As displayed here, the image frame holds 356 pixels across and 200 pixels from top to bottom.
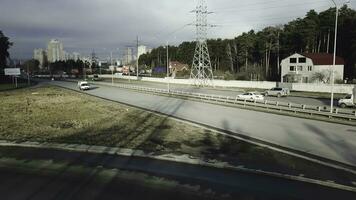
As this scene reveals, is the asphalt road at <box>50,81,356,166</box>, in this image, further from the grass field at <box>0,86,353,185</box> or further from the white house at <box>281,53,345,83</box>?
the white house at <box>281,53,345,83</box>

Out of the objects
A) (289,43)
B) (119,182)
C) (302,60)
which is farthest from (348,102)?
(289,43)

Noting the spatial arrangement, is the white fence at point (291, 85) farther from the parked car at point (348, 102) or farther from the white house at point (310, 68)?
the parked car at point (348, 102)

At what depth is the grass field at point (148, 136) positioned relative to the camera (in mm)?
16609

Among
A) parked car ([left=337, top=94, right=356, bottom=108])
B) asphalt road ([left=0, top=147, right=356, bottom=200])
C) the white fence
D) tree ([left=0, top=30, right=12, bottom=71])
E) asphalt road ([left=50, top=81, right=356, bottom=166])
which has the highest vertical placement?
tree ([left=0, top=30, right=12, bottom=71])

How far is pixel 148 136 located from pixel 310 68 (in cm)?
6473

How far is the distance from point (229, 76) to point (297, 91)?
123ft

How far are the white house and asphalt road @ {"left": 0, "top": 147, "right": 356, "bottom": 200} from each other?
210 feet

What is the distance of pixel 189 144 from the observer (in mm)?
21234

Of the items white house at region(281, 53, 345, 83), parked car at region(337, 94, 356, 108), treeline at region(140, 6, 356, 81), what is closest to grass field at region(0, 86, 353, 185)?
parked car at region(337, 94, 356, 108)

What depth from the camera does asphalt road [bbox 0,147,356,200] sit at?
12.3 metres

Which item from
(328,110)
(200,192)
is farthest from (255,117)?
(200,192)

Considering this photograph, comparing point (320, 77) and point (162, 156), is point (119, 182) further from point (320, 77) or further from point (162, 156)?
point (320, 77)

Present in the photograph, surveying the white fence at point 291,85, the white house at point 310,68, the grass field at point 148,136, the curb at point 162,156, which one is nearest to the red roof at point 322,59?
the white house at point 310,68

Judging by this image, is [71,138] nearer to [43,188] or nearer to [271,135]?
[43,188]
